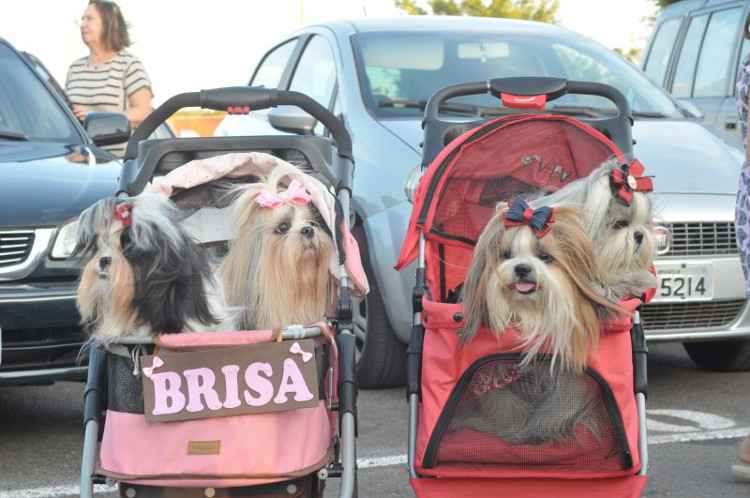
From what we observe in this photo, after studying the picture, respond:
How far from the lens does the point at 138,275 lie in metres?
4.29

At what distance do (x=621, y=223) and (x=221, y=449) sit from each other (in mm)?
1612

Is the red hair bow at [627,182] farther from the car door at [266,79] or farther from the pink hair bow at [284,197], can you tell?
the car door at [266,79]

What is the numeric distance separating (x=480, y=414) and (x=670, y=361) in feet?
13.0

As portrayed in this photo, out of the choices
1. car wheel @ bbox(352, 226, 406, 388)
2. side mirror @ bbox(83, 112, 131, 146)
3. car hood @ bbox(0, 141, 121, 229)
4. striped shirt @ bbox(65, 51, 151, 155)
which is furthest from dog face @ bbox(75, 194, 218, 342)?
striped shirt @ bbox(65, 51, 151, 155)

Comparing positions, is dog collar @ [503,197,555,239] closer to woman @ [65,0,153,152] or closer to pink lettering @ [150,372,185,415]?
pink lettering @ [150,372,185,415]

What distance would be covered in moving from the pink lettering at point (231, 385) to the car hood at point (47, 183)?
7.63ft

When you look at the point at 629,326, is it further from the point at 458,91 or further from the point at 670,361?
the point at 670,361

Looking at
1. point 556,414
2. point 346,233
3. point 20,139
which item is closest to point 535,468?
point 556,414

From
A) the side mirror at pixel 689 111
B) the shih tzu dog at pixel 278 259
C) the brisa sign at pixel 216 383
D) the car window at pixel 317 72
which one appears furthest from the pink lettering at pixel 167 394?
the side mirror at pixel 689 111

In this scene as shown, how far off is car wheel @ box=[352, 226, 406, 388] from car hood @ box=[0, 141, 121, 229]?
1380 millimetres

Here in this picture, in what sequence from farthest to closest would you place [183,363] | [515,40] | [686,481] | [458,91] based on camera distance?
[515,40], [686,481], [458,91], [183,363]

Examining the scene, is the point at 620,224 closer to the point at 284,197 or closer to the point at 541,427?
the point at 541,427

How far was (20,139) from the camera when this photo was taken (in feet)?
24.9

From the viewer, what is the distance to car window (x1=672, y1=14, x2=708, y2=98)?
12805 millimetres
